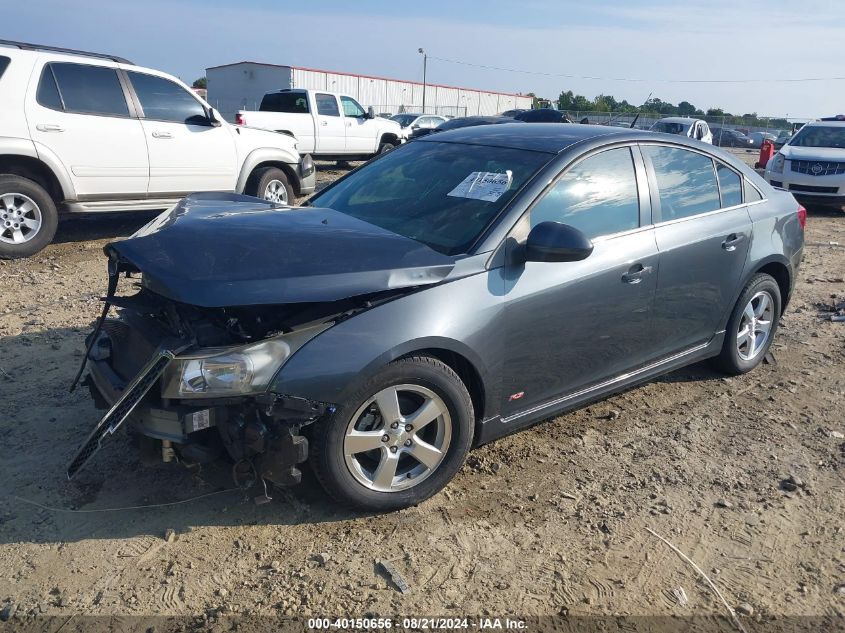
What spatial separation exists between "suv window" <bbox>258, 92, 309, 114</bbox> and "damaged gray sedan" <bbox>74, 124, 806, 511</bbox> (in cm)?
1287

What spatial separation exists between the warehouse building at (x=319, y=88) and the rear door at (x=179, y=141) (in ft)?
78.1

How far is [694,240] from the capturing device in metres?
4.23

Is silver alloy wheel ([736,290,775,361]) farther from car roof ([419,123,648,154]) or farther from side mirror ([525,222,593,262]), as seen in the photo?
side mirror ([525,222,593,262])

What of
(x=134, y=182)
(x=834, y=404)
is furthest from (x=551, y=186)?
(x=134, y=182)

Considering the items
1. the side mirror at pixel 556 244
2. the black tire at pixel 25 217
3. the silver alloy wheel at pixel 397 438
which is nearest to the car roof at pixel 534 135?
the side mirror at pixel 556 244

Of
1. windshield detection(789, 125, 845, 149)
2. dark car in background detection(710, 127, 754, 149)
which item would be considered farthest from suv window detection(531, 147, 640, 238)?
dark car in background detection(710, 127, 754, 149)

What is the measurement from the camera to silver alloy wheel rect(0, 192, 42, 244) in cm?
715

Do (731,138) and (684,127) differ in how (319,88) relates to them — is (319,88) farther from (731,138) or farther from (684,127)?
(731,138)

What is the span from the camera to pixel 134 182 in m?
7.97

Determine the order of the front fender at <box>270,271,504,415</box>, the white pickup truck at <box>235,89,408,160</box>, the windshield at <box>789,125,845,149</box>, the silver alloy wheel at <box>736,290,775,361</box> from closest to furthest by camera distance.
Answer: the front fender at <box>270,271,504,415</box>
the silver alloy wheel at <box>736,290,775,361</box>
the windshield at <box>789,125,845,149</box>
the white pickup truck at <box>235,89,408,160</box>

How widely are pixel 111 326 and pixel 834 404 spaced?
448cm

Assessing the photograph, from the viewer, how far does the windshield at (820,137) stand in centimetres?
1375

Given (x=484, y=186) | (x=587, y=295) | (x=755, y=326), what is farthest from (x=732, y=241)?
(x=484, y=186)

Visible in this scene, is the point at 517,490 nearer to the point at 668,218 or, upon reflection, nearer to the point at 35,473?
the point at 668,218
